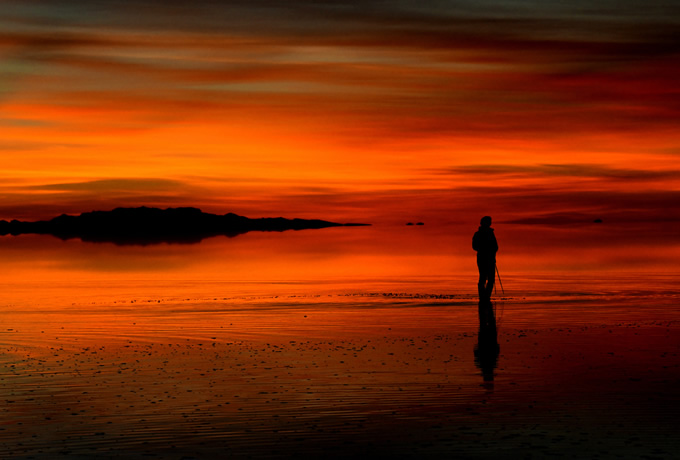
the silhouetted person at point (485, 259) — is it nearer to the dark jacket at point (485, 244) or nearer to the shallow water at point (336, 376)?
the dark jacket at point (485, 244)

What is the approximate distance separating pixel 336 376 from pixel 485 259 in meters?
14.0

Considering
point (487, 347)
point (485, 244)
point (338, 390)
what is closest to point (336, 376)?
point (338, 390)

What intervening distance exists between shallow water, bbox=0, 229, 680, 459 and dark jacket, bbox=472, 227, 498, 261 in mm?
1461

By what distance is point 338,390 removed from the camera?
1326 centimetres

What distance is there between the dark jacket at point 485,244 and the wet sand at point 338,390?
623cm

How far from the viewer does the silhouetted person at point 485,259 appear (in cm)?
2673

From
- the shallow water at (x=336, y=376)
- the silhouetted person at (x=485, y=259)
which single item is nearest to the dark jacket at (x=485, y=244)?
the silhouetted person at (x=485, y=259)

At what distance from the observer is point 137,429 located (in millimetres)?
11078

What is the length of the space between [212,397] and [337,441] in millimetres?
2941

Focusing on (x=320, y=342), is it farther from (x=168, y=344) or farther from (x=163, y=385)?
(x=163, y=385)

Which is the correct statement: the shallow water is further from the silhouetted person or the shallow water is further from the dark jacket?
the dark jacket

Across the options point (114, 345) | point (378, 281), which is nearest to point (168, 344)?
point (114, 345)

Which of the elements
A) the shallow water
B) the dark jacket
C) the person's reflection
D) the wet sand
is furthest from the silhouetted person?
the wet sand

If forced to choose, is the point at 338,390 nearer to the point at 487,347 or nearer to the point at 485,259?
the point at 487,347
